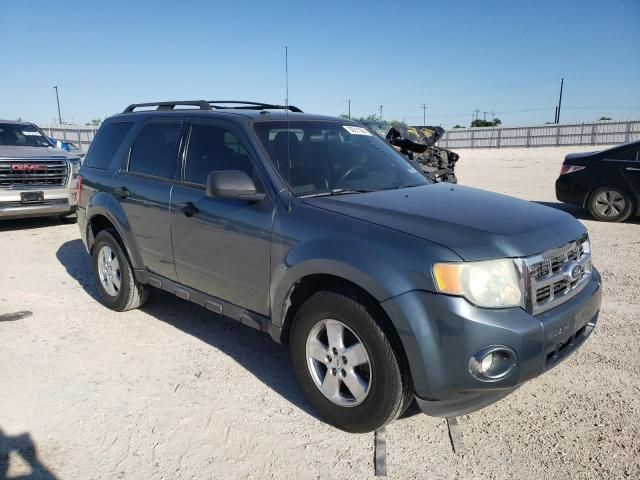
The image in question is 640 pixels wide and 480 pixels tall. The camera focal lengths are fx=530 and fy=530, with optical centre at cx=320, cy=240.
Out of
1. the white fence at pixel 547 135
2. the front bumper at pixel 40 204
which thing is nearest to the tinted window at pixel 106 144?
the front bumper at pixel 40 204

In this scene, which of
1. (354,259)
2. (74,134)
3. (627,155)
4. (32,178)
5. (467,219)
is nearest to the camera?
(354,259)

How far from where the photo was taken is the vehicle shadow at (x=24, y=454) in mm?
2777

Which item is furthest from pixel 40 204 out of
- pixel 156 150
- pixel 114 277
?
pixel 156 150

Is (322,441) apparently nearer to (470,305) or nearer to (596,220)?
(470,305)

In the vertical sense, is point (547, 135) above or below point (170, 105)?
below

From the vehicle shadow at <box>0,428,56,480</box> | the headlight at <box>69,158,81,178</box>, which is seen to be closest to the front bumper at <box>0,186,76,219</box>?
the headlight at <box>69,158,81,178</box>

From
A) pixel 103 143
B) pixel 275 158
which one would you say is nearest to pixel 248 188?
pixel 275 158

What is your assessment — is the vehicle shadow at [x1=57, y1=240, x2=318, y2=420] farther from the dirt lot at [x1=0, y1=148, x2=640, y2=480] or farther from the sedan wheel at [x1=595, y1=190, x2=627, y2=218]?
the sedan wheel at [x1=595, y1=190, x2=627, y2=218]

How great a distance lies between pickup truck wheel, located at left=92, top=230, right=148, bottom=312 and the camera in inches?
195

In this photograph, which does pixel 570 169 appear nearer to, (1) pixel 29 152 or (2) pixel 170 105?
(2) pixel 170 105

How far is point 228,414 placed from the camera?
3.35 m

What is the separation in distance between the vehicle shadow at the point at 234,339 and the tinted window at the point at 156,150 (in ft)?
4.63

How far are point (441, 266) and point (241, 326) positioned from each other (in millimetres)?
2665

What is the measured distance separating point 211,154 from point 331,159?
908 mm
